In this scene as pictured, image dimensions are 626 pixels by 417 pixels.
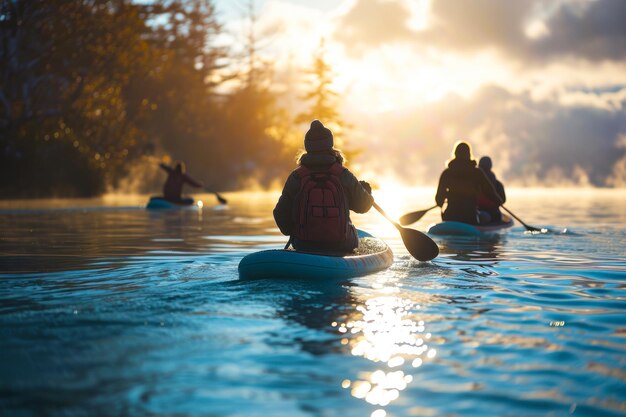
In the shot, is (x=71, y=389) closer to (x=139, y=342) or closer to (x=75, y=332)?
(x=139, y=342)

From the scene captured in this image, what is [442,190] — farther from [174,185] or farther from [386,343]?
[174,185]

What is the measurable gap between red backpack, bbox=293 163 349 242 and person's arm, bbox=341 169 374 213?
83 millimetres

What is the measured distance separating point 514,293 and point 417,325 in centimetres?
223

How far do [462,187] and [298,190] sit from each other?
7.02m

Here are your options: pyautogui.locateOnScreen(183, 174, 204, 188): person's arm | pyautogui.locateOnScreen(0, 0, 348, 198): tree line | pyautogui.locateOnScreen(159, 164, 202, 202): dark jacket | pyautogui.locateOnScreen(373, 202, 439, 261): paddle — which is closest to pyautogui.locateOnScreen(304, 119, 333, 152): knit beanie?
pyautogui.locateOnScreen(373, 202, 439, 261): paddle

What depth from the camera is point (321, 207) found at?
8.96 meters

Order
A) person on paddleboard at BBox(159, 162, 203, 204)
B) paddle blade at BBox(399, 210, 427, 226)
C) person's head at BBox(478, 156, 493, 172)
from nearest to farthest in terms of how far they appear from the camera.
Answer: paddle blade at BBox(399, 210, 427, 226) → person's head at BBox(478, 156, 493, 172) → person on paddleboard at BBox(159, 162, 203, 204)

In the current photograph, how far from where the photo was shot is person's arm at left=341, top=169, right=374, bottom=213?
902 cm

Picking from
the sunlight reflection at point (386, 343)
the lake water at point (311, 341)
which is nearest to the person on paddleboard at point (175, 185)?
the lake water at point (311, 341)

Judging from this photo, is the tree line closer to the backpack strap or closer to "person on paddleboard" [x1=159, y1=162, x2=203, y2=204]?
"person on paddleboard" [x1=159, y1=162, x2=203, y2=204]

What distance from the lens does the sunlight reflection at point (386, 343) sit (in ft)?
14.6

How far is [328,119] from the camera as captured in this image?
65312 millimetres

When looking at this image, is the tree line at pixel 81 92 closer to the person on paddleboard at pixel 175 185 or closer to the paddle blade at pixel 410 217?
the person on paddleboard at pixel 175 185

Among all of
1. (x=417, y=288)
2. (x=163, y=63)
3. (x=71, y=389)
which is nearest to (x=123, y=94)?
(x=163, y=63)
